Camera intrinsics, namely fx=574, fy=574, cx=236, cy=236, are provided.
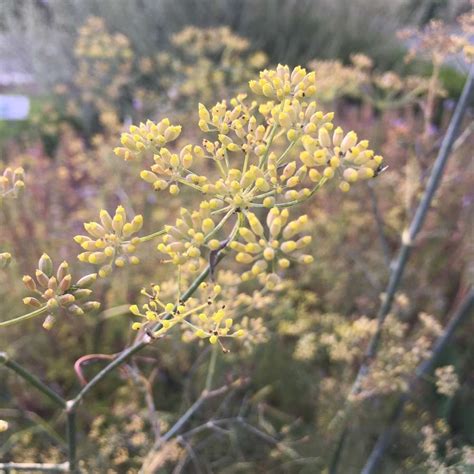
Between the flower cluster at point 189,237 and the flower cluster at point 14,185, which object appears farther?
the flower cluster at point 14,185

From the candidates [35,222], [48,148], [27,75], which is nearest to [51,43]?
[27,75]

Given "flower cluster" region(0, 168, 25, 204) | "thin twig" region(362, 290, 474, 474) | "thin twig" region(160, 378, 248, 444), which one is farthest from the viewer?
"thin twig" region(362, 290, 474, 474)

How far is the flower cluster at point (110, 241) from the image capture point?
777 millimetres

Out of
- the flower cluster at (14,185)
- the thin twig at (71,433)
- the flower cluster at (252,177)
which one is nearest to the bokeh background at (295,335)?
the flower cluster at (14,185)

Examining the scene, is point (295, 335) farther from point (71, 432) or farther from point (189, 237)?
point (189, 237)

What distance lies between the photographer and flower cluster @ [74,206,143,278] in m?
0.78

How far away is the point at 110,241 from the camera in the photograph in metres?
0.80

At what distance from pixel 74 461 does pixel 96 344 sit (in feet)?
4.50

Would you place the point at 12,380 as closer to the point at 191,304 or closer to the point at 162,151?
the point at 191,304

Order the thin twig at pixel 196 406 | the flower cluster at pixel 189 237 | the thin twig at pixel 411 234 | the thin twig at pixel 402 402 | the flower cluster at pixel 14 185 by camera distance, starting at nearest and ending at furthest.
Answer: the flower cluster at pixel 189 237 → the flower cluster at pixel 14 185 → the thin twig at pixel 196 406 → the thin twig at pixel 411 234 → the thin twig at pixel 402 402

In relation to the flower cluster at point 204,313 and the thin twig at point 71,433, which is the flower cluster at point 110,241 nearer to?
the flower cluster at point 204,313

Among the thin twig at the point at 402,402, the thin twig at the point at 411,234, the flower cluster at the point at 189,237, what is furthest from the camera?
the thin twig at the point at 402,402

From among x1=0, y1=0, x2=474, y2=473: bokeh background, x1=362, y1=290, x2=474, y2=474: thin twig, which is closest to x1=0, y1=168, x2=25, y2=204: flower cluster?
x1=0, y1=0, x2=474, y2=473: bokeh background

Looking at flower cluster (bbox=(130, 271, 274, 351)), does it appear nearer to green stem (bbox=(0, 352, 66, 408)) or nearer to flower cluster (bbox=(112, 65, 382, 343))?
flower cluster (bbox=(112, 65, 382, 343))
